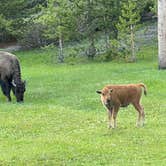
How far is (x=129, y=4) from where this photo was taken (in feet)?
97.9

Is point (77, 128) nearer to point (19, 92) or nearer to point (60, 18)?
point (19, 92)

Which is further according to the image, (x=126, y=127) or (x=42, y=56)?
(x=42, y=56)

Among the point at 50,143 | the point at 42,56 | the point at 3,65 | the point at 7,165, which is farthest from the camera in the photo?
the point at 42,56

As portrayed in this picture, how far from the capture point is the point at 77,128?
1311 cm

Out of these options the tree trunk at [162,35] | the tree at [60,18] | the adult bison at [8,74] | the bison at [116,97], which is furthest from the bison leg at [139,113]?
the tree at [60,18]

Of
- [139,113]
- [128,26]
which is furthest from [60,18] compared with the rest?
[139,113]

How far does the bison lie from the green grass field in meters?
0.38

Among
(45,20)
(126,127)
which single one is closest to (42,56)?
(45,20)

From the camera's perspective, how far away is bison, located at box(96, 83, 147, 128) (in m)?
12.3

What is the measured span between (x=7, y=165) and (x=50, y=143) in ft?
5.55

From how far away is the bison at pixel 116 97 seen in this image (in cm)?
1234

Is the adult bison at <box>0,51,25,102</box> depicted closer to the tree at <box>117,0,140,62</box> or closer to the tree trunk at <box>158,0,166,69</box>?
the tree trunk at <box>158,0,166,69</box>

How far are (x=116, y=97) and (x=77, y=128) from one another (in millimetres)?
1223

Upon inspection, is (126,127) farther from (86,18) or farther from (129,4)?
(86,18)
